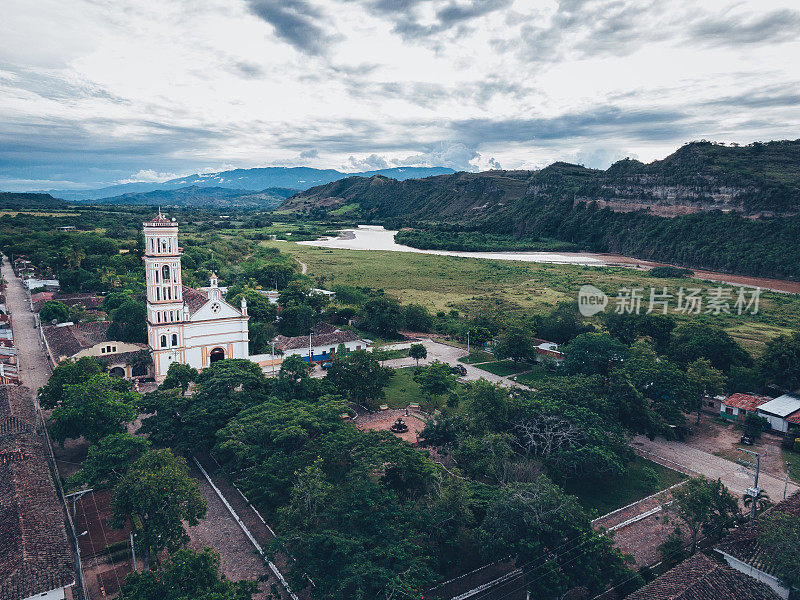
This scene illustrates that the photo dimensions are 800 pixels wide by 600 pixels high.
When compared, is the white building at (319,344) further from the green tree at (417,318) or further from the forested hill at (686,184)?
the forested hill at (686,184)

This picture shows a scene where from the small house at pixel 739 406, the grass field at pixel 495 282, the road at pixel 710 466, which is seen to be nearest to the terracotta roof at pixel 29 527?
the road at pixel 710 466

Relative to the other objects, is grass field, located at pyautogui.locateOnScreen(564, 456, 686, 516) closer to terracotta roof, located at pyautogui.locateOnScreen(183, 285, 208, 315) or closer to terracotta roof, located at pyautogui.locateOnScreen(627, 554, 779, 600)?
terracotta roof, located at pyautogui.locateOnScreen(627, 554, 779, 600)

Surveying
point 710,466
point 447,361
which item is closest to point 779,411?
point 710,466

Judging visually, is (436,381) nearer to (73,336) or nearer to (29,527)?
(29,527)

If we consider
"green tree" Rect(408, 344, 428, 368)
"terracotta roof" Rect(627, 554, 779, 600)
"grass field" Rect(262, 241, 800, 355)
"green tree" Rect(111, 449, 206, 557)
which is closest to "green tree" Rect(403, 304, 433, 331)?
"grass field" Rect(262, 241, 800, 355)

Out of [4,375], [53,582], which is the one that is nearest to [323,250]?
[4,375]

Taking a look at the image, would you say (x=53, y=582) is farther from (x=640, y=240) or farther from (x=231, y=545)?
(x=640, y=240)

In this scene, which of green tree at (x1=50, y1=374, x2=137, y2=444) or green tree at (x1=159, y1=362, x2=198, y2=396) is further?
green tree at (x1=159, y1=362, x2=198, y2=396)
